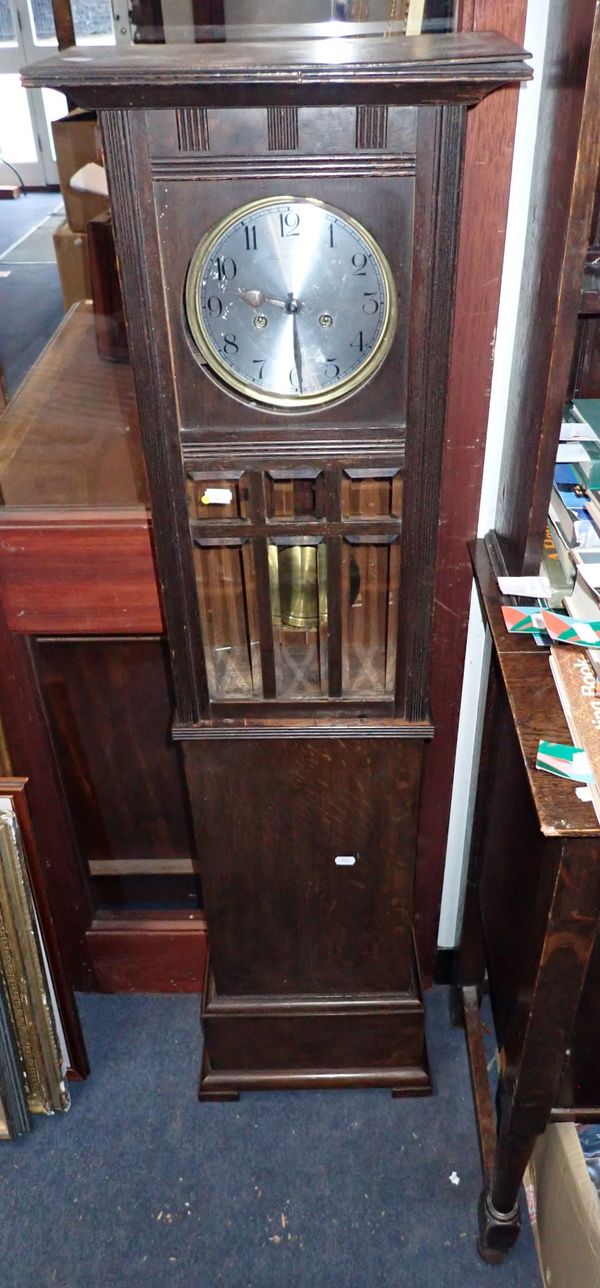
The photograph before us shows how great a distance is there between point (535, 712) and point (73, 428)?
38.6 inches

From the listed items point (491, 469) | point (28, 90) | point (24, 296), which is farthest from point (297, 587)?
point (28, 90)

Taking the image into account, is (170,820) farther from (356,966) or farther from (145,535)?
(145,535)

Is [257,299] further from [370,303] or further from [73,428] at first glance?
[73,428]

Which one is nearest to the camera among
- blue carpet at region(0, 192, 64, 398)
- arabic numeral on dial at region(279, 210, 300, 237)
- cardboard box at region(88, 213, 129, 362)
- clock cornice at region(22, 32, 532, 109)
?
clock cornice at region(22, 32, 532, 109)

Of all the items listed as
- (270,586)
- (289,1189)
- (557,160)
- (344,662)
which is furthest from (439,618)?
(289,1189)

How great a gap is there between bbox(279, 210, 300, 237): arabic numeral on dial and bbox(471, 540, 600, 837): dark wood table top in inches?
21.5

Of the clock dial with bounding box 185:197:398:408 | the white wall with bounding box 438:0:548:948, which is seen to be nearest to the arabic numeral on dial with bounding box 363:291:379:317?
the clock dial with bounding box 185:197:398:408

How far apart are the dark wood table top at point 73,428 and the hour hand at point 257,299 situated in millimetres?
482

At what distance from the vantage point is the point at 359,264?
1.14 metres

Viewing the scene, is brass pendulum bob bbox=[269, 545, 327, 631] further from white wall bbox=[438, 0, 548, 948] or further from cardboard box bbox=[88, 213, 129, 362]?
cardboard box bbox=[88, 213, 129, 362]

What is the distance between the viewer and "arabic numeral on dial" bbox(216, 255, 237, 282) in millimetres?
1134

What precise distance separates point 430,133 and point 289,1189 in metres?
1.69

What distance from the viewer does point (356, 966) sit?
177cm

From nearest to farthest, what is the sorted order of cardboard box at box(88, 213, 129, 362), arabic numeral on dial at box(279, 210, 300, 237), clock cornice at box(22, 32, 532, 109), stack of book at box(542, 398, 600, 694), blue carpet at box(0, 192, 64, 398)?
clock cornice at box(22, 32, 532, 109), arabic numeral on dial at box(279, 210, 300, 237), stack of book at box(542, 398, 600, 694), cardboard box at box(88, 213, 129, 362), blue carpet at box(0, 192, 64, 398)
